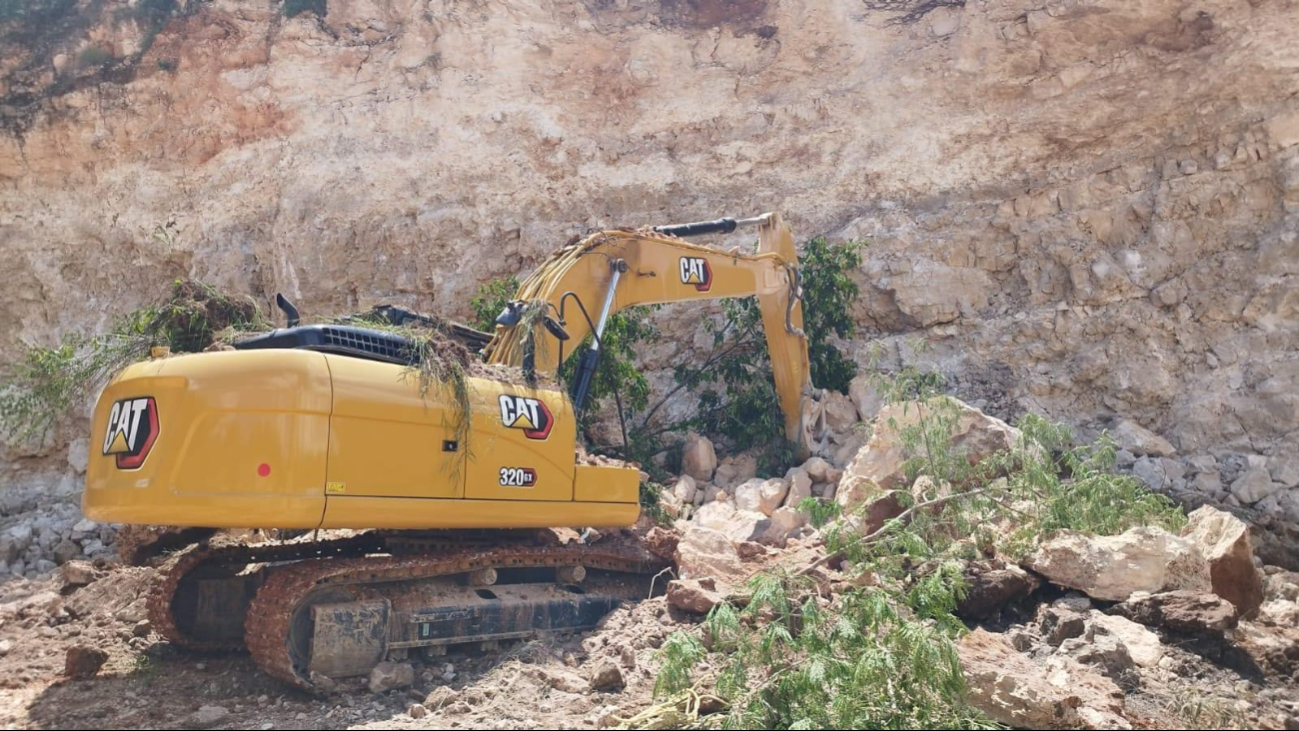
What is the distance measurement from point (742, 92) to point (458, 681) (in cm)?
1176

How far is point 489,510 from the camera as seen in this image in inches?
249

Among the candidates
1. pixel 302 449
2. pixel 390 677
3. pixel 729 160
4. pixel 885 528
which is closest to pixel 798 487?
pixel 885 528

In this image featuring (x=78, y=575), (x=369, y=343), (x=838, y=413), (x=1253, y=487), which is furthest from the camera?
(x=838, y=413)

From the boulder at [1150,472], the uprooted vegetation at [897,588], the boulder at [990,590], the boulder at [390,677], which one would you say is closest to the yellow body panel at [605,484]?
the uprooted vegetation at [897,588]

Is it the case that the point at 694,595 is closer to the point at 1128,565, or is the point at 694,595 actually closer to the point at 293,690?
the point at 293,690

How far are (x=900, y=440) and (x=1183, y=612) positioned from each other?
111 inches

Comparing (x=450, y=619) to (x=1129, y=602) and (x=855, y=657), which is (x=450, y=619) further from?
(x=1129, y=602)

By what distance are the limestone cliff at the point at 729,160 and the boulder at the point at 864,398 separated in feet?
5.21

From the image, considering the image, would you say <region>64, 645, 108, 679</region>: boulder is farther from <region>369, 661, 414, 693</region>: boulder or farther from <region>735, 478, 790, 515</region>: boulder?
<region>735, 478, 790, 515</region>: boulder

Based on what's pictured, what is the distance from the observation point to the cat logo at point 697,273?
28.5ft

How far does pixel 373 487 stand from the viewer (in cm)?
575

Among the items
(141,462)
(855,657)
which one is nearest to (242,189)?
(141,462)

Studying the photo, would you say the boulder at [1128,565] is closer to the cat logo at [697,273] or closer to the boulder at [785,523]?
the boulder at [785,523]

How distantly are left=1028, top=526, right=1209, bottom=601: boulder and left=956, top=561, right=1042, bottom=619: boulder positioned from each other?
0.26m
